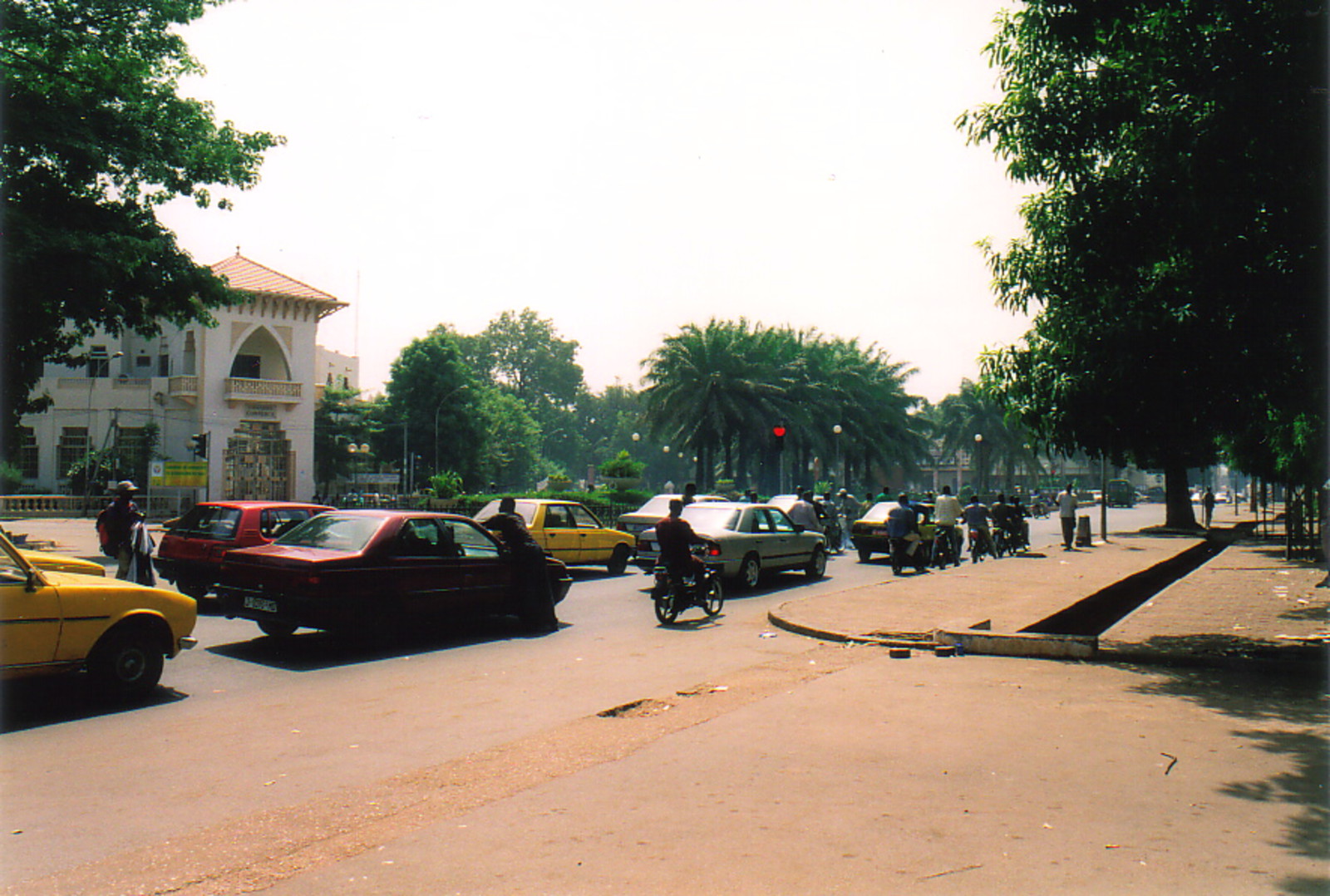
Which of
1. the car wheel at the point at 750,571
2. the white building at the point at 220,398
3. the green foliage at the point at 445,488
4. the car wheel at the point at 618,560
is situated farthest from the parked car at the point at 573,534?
the white building at the point at 220,398

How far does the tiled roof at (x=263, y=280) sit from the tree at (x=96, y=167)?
2599 centimetres

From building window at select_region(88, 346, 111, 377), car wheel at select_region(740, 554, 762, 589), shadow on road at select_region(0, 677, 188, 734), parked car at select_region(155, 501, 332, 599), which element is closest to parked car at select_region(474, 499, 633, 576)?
car wheel at select_region(740, 554, 762, 589)

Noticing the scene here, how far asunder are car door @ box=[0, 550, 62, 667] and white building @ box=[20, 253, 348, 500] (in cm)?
4405

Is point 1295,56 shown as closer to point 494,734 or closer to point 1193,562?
point 494,734

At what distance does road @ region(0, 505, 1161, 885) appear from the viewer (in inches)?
200

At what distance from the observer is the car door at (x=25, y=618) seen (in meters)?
6.72

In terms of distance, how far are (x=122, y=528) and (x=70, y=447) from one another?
45413mm

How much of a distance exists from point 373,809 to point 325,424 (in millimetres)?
60955

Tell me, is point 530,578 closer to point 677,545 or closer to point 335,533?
point 677,545

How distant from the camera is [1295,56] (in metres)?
8.33

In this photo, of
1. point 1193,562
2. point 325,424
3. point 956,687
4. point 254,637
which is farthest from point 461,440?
point 956,687

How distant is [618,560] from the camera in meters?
19.4

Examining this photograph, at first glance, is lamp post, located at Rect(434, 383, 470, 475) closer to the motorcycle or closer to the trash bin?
Answer: the trash bin

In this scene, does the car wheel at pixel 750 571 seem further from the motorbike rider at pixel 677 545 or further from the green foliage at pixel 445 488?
the green foliage at pixel 445 488
